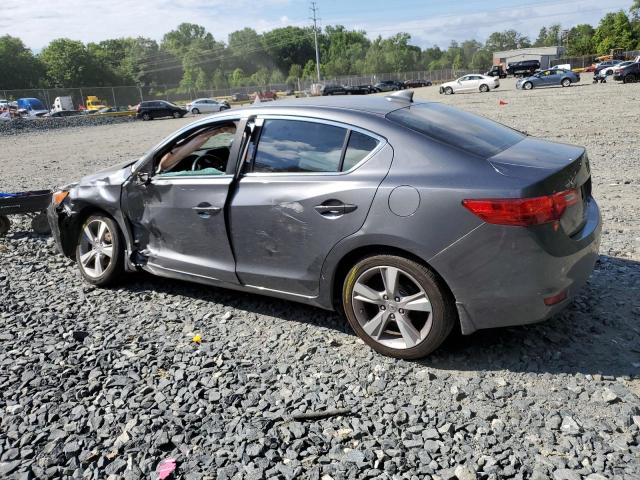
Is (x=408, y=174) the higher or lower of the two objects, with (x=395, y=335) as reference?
higher

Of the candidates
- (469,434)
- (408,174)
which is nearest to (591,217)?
(408,174)

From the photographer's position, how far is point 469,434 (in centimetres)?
299

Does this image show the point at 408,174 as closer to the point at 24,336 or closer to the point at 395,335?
the point at 395,335

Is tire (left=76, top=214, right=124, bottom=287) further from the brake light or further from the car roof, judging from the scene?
the brake light

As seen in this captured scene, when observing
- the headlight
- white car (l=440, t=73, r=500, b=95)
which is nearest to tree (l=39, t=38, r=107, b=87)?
white car (l=440, t=73, r=500, b=95)

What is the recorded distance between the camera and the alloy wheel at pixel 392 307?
139 inches

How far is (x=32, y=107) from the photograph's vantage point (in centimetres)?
5422

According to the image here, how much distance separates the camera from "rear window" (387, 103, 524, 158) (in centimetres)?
360

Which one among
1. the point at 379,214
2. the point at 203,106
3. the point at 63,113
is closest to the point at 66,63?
the point at 63,113

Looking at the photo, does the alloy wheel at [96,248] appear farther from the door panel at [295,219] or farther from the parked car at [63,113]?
the parked car at [63,113]

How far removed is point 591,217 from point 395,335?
5.05 feet

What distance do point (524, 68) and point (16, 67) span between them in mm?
85053

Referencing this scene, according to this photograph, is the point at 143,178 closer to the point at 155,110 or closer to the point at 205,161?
the point at 205,161

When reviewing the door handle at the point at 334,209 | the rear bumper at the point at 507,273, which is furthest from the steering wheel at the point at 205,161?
the rear bumper at the point at 507,273
